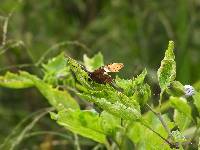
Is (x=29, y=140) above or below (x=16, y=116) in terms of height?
below

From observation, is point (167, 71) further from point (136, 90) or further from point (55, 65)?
point (55, 65)

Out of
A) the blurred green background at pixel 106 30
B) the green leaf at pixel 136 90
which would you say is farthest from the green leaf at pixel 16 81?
the blurred green background at pixel 106 30

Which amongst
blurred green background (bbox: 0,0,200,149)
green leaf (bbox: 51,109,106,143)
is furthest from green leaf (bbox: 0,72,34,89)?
blurred green background (bbox: 0,0,200,149)

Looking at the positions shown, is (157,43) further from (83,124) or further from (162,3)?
(83,124)

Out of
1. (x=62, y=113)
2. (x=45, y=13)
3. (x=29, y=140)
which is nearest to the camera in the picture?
(x=62, y=113)

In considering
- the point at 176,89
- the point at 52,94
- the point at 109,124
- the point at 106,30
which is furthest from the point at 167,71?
the point at 106,30

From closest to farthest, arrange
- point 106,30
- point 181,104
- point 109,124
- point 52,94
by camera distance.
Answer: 1. point 181,104
2. point 109,124
3. point 52,94
4. point 106,30

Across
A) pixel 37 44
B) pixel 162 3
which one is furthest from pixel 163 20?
pixel 37 44

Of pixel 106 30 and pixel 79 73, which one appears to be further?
pixel 106 30

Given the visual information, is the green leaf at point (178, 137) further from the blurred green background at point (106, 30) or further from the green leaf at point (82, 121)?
the blurred green background at point (106, 30)
